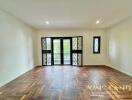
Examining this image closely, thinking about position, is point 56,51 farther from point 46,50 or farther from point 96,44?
point 96,44

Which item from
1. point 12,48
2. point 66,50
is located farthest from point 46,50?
point 12,48

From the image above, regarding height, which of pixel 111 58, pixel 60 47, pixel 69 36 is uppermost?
pixel 69 36

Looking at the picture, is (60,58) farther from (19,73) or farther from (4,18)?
(4,18)

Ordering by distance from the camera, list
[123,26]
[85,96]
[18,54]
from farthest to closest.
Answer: [123,26], [18,54], [85,96]

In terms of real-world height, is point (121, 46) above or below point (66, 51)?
above

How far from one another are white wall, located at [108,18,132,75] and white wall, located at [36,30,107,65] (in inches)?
28.9

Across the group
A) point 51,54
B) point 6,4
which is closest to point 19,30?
point 6,4

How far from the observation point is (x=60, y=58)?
10.5 m

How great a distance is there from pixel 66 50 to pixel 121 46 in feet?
12.9

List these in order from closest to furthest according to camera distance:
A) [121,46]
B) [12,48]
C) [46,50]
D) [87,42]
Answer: [12,48] → [121,46] → [87,42] → [46,50]

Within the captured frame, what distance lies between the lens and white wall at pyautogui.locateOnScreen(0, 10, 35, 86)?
17.3 feet

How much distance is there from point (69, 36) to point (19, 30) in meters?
4.02

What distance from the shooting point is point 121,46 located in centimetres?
755

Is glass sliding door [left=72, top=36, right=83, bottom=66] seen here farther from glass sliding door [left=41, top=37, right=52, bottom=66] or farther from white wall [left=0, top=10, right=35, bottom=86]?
white wall [left=0, top=10, right=35, bottom=86]
